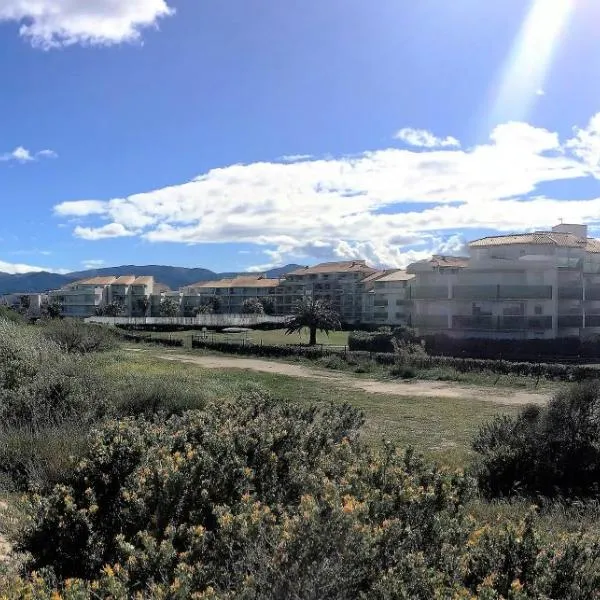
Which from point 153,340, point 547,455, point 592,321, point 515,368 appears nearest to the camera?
point 547,455

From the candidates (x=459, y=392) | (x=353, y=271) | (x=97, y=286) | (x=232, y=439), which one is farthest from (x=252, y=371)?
(x=97, y=286)

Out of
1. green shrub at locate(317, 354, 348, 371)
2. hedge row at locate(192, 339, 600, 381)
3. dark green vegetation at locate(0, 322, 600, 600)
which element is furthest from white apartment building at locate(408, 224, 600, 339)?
dark green vegetation at locate(0, 322, 600, 600)

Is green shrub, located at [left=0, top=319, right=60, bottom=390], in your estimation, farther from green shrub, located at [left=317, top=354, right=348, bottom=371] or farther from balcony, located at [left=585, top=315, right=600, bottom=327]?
balcony, located at [left=585, top=315, right=600, bottom=327]

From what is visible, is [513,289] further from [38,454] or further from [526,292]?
[38,454]

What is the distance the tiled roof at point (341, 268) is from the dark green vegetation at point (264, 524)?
10462 centimetres

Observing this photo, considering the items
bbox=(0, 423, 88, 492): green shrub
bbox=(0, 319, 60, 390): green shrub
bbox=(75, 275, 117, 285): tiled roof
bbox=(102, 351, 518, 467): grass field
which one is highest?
bbox=(75, 275, 117, 285): tiled roof

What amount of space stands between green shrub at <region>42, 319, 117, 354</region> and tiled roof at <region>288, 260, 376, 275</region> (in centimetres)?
7426

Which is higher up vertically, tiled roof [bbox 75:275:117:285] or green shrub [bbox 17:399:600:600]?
tiled roof [bbox 75:275:117:285]

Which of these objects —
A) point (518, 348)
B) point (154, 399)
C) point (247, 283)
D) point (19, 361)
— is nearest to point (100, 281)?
point (247, 283)

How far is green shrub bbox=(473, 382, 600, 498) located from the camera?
29.9 ft

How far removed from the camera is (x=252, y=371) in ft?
112

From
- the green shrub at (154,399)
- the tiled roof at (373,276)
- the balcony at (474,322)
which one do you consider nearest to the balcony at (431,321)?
the balcony at (474,322)

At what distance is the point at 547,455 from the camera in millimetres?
9836

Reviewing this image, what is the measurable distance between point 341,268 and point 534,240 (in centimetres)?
6631
